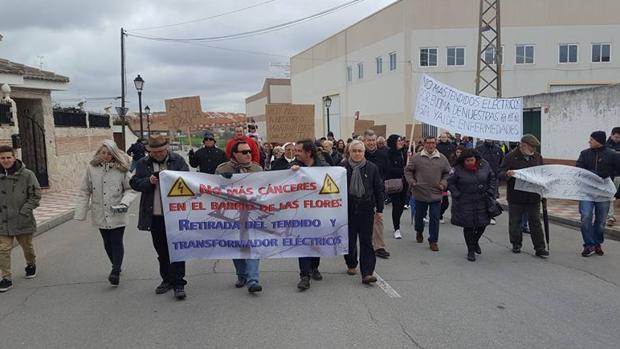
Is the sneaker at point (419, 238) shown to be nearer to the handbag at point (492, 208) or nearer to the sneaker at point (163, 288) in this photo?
the handbag at point (492, 208)

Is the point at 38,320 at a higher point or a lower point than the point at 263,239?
lower

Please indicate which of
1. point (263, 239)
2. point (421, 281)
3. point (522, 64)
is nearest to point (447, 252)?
point (421, 281)

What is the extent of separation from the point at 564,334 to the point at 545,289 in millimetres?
1435

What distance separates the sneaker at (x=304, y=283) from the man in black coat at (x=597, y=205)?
4.32 m

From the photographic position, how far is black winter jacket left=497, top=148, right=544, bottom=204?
24.6 feet

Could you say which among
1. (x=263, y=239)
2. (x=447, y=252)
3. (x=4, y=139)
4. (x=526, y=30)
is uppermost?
(x=526, y=30)

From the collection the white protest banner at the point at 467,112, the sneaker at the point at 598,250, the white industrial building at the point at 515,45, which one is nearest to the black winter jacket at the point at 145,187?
the white protest banner at the point at 467,112

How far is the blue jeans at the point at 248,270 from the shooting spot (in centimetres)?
571

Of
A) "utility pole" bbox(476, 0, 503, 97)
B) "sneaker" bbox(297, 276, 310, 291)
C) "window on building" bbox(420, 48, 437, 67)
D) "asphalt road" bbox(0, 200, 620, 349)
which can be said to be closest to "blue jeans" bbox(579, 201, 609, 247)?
"asphalt road" bbox(0, 200, 620, 349)

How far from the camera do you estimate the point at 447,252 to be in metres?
7.77

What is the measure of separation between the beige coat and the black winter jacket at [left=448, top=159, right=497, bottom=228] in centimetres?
449

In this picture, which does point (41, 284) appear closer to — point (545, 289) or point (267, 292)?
point (267, 292)

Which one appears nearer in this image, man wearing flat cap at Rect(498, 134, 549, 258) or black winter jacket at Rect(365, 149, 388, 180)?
man wearing flat cap at Rect(498, 134, 549, 258)

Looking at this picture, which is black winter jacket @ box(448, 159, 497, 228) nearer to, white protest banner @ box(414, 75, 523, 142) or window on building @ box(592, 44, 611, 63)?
white protest banner @ box(414, 75, 523, 142)
